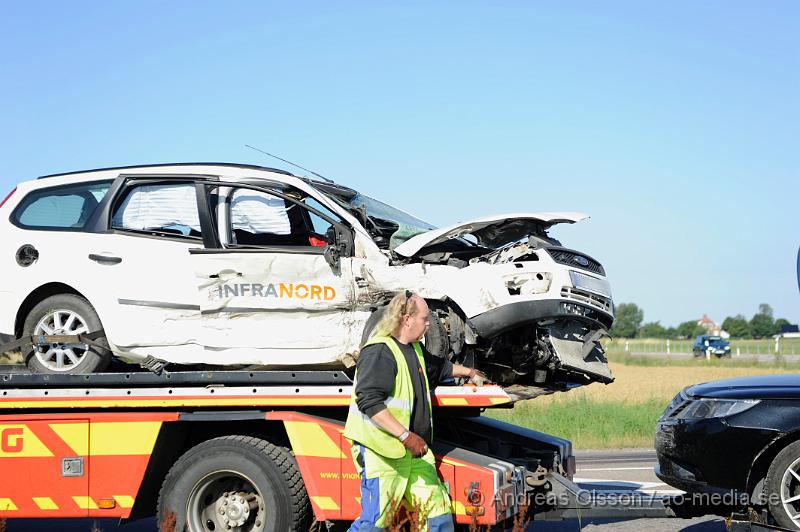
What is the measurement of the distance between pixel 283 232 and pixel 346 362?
1.22m

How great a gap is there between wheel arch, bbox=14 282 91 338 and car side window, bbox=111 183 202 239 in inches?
23.6

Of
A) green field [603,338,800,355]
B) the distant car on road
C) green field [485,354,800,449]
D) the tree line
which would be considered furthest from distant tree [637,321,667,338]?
green field [485,354,800,449]

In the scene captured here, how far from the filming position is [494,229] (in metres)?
7.53

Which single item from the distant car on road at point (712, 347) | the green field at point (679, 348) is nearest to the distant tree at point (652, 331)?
the green field at point (679, 348)

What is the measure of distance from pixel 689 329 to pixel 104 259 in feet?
495

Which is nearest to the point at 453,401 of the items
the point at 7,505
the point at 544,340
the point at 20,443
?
the point at 544,340

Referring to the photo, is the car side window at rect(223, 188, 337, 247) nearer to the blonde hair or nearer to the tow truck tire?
the tow truck tire

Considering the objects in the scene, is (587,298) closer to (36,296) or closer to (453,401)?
(453,401)

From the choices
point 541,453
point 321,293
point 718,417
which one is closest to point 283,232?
point 321,293

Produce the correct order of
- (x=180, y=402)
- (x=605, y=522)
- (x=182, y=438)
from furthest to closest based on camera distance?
(x=605, y=522) → (x=182, y=438) → (x=180, y=402)

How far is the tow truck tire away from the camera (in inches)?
254

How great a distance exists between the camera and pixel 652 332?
153 meters

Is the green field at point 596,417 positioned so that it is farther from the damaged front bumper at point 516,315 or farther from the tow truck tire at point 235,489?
the tow truck tire at point 235,489

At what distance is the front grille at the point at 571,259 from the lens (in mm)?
7219
